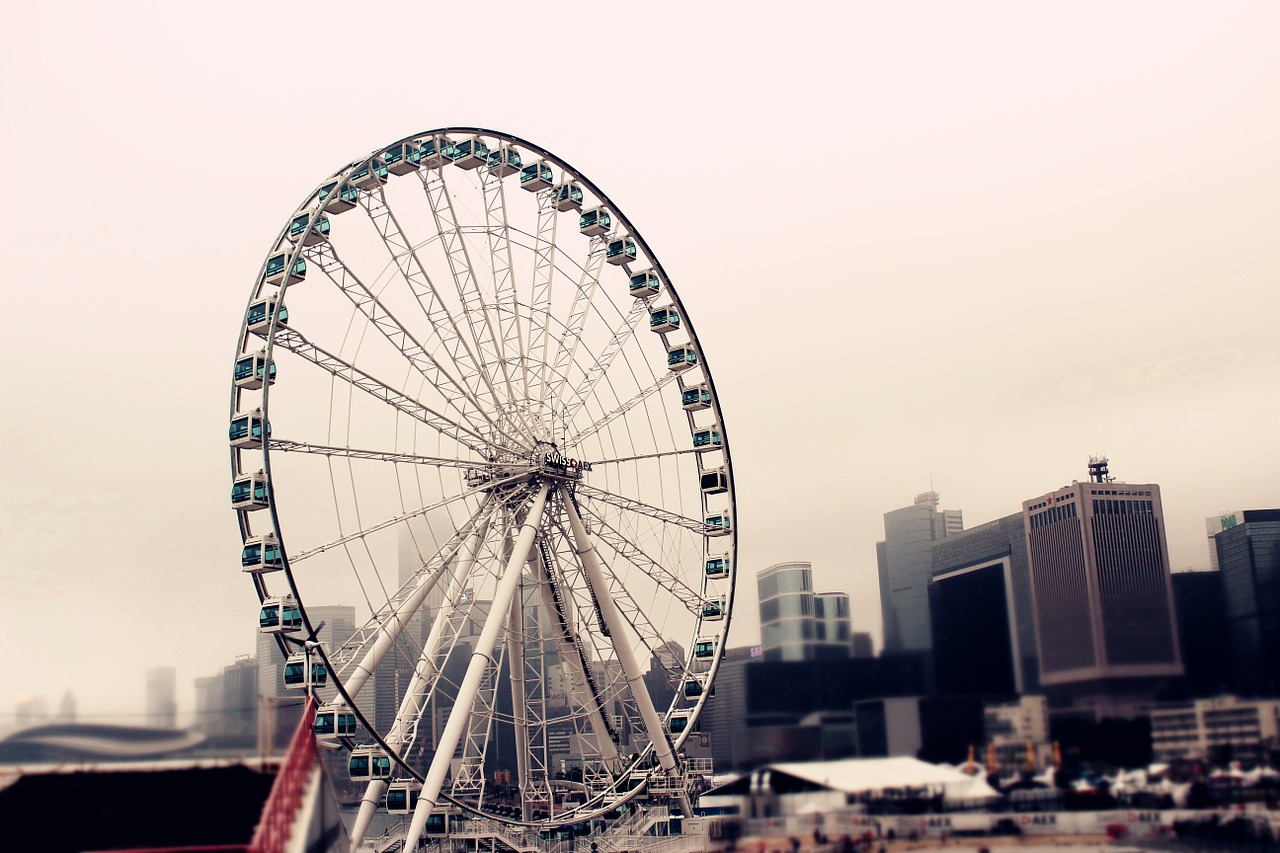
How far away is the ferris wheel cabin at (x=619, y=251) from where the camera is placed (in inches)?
→ 2452

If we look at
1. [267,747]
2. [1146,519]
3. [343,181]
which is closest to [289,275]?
[343,181]

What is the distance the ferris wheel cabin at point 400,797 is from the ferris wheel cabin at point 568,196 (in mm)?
25412

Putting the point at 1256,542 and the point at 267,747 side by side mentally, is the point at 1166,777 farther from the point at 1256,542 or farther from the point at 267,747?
the point at 1256,542

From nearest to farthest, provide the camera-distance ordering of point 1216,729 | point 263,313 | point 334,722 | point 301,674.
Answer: point 1216,729, point 334,722, point 301,674, point 263,313

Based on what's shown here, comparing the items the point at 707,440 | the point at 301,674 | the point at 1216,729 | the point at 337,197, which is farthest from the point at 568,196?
the point at 1216,729

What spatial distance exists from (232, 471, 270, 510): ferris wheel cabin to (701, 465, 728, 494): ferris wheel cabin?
2126 cm

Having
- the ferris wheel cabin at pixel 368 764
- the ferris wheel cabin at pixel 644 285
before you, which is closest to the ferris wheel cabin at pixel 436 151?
the ferris wheel cabin at pixel 644 285

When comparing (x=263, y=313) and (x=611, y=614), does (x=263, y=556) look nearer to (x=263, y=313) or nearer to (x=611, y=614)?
(x=263, y=313)

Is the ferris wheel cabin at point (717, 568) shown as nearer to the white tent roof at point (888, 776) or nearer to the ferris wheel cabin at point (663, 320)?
the ferris wheel cabin at point (663, 320)

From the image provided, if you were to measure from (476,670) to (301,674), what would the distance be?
674 cm

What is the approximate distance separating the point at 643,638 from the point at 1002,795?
1983cm

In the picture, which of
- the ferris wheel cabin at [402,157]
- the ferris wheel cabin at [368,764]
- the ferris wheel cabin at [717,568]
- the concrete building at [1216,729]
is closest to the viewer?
the concrete building at [1216,729]

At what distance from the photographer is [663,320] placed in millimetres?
62500

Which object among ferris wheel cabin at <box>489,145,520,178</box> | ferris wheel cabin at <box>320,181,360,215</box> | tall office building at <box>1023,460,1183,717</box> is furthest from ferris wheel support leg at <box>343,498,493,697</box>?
tall office building at <box>1023,460,1183,717</box>
